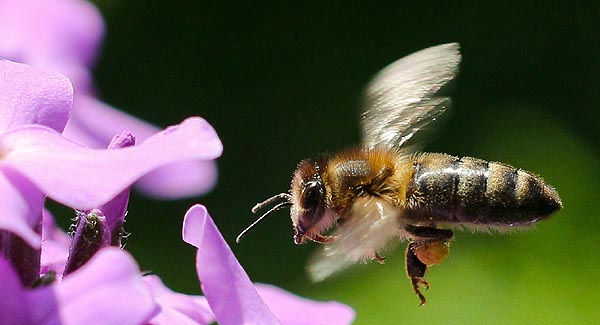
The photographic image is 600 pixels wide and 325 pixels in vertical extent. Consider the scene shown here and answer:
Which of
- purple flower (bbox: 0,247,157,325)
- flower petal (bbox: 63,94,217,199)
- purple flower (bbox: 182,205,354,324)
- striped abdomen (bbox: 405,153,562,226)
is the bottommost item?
flower petal (bbox: 63,94,217,199)

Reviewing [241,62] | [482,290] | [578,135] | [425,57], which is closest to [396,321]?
[482,290]

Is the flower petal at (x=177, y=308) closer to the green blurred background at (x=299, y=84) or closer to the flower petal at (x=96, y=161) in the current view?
the flower petal at (x=96, y=161)

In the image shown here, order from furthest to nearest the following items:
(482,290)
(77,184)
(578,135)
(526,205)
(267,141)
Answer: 1. (267,141)
2. (578,135)
3. (482,290)
4. (526,205)
5. (77,184)

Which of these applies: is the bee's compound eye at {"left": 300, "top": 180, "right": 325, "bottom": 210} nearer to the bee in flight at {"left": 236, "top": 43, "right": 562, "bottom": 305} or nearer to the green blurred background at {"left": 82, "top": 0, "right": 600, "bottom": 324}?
the bee in flight at {"left": 236, "top": 43, "right": 562, "bottom": 305}

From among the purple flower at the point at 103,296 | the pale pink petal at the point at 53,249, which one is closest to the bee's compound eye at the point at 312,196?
the pale pink petal at the point at 53,249

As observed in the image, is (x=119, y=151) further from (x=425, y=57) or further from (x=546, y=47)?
(x=546, y=47)

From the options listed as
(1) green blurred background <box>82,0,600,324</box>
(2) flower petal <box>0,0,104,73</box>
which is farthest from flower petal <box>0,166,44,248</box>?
(1) green blurred background <box>82,0,600,324</box>

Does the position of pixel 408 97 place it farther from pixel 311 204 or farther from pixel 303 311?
pixel 303 311
